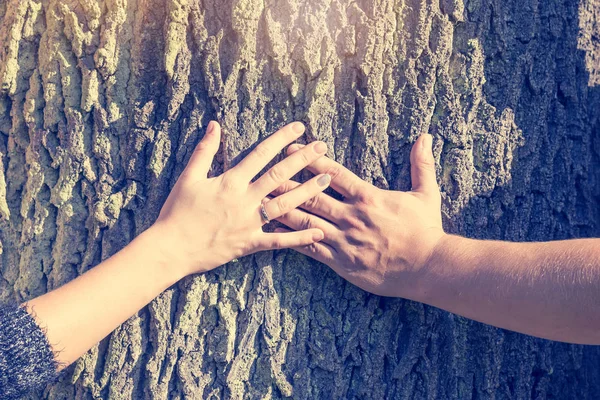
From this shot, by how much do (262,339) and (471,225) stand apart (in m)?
0.99

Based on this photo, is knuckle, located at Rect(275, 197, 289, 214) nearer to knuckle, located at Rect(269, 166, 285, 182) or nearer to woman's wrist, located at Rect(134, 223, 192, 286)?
knuckle, located at Rect(269, 166, 285, 182)

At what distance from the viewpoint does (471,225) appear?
246 centimetres

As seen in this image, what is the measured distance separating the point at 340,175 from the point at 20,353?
4.41 feet

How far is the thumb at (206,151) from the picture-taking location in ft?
7.48

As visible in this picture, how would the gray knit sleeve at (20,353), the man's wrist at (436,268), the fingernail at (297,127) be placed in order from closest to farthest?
the gray knit sleeve at (20,353) → the man's wrist at (436,268) → the fingernail at (297,127)

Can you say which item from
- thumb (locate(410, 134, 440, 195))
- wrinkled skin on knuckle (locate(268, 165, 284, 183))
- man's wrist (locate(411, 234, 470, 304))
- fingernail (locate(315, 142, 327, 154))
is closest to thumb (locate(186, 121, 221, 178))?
wrinkled skin on knuckle (locate(268, 165, 284, 183))

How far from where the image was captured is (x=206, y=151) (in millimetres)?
2289

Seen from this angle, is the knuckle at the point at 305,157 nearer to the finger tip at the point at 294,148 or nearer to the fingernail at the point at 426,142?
the finger tip at the point at 294,148

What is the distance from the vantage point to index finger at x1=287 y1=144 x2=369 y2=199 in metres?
2.32

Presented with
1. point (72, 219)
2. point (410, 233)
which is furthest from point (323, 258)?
point (72, 219)

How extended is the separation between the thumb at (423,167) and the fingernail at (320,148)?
Result: 359mm

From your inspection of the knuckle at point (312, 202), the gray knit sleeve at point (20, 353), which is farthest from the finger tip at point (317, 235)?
the gray knit sleeve at point (20, 353)

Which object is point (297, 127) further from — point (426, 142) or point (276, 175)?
point (426, 142)

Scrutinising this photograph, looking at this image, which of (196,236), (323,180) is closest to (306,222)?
(323,180)
